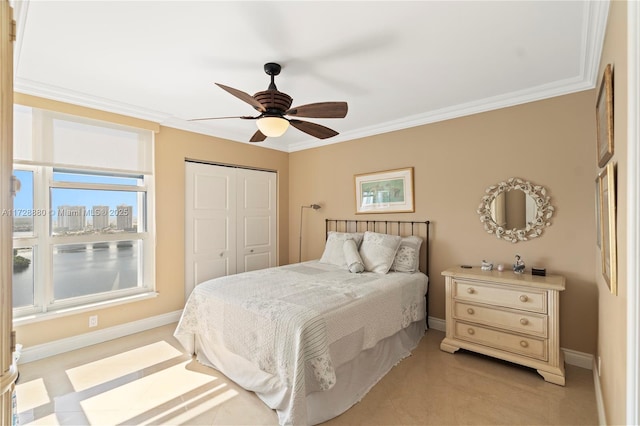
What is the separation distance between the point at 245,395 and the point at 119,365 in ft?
4.36

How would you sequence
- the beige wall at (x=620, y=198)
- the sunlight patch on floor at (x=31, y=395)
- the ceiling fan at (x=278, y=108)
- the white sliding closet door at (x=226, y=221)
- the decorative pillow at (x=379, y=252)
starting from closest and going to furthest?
the beige wall at (x=620, y=198), the sunlight patch on floor at (x=31, y=395), the ceiling fan at (x=278, y=108), the decorative pillow at (x=379, y=252), the white sliding closet door at (x=226, y=221)

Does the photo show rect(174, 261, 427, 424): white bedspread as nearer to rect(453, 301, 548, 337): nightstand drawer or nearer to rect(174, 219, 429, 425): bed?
rect(174, 219, 429, 425): bed

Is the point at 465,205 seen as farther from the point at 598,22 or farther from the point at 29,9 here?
the point at 29,9

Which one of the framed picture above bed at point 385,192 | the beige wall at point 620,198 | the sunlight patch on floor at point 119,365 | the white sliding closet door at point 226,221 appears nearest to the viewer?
the beige wall at point 620,198

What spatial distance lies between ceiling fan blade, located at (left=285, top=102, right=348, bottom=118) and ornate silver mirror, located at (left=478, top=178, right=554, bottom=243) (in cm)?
192

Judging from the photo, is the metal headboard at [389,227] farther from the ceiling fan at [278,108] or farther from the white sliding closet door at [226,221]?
the ceiling fan at [278,108]

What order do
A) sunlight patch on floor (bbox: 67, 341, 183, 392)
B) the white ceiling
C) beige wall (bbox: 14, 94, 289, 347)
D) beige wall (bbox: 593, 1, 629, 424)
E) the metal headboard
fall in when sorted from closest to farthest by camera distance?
beige wall (bbox: 593, 1, 629, 424)
the white ceiling
sunlight patch on floor (bbox: 67, 341, 183, 392)
beige wall (bbox: 14, 94, 289, 347)
the metal headboard

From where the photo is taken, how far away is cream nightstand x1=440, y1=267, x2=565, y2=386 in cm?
246

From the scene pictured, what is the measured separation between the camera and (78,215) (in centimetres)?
317

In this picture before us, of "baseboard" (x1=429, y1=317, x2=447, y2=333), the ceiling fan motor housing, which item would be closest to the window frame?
the ceiling fan motor housing

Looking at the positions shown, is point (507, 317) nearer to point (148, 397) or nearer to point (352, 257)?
point (352, 257)

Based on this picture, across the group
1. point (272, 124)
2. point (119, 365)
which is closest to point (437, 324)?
point (272, 124)

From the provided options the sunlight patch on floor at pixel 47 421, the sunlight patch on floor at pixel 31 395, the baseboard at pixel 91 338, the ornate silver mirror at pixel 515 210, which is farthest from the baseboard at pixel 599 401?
the baseboard at pixel 91 338

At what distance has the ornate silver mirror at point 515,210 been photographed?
9.50ft
